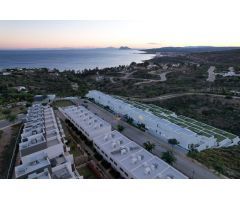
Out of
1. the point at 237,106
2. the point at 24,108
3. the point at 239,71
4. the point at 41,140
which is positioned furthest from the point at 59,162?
the point at 239,71

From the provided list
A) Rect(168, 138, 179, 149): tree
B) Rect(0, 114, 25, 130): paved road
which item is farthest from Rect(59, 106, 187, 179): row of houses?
Rect(0, 114, 25, 130): paved road

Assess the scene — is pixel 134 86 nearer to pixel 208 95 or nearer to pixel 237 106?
pixel 208 95

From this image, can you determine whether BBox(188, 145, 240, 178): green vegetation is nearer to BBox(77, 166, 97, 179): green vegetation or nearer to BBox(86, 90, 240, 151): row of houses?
BBox(86, 90, 240, 151): row of houses

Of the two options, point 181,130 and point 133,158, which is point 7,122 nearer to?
point 133,158

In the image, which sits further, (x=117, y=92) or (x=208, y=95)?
(x=117, y=92)

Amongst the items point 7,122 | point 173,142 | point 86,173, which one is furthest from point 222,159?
point 7,122

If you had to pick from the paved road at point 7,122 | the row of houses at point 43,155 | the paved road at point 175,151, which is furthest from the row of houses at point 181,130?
the paved road at point 7,122
